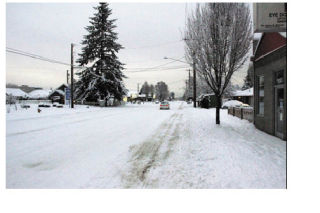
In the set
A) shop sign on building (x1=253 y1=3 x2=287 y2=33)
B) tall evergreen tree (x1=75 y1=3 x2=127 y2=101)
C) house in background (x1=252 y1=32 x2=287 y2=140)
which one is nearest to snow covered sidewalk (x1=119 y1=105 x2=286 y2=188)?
house in background (x1=252 y1=32 x2=287 y2=140)

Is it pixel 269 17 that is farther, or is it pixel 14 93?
pixel 14 93

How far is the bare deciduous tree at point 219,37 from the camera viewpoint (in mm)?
8344

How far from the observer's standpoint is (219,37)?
27.9ft

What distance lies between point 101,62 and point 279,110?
28874 mm

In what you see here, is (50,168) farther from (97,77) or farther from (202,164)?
(97,77)

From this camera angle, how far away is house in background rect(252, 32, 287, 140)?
6.27 meters

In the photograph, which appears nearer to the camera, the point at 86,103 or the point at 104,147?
the point at 104,147

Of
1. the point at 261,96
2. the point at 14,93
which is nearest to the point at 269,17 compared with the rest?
the point at 261,96

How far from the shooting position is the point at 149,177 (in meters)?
3.34

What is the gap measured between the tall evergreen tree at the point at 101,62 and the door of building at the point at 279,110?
2615 centimetres

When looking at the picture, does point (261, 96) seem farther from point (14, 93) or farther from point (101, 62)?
point (101, 62)

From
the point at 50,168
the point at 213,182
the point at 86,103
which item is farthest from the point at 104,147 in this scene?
the point at 86,103

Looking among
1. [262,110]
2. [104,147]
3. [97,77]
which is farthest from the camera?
[97,77]
